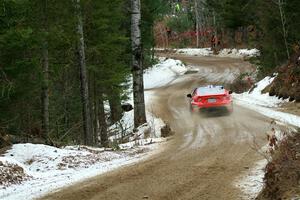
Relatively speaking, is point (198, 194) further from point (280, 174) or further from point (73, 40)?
point (73, 40)

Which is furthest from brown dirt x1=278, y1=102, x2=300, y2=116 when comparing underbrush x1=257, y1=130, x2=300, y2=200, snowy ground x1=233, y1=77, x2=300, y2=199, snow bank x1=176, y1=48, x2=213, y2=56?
snow bank x1=176, y1=48, x2=213, y2=56

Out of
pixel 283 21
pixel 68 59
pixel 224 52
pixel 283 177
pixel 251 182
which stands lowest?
pixel 251 182

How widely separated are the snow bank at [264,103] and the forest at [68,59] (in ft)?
7.99

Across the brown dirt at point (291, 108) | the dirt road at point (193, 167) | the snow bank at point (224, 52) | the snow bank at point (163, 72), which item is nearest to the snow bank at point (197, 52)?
the snow bank at point (224, 52)

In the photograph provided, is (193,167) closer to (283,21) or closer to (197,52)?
(283,21)

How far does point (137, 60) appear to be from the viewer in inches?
788

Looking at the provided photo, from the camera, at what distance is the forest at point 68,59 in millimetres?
13625

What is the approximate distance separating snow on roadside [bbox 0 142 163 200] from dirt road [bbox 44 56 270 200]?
49cm

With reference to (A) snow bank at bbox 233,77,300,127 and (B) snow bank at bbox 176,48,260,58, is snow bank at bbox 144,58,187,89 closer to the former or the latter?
(B) snow bank at bbox 176,48,260,58

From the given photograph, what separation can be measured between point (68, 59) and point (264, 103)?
1091 centimetres

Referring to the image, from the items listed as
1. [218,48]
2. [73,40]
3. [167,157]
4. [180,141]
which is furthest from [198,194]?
[218,48]

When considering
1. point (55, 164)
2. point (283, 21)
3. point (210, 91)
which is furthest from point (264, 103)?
point (55, 164)

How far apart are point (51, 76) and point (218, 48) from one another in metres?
48.0

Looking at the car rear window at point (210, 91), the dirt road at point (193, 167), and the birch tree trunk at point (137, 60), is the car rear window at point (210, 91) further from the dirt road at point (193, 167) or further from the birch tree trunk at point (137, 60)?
the birch tree trunk at point (137, 60)
